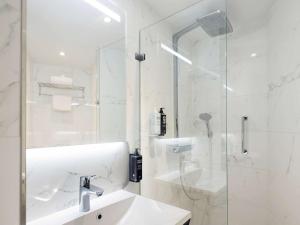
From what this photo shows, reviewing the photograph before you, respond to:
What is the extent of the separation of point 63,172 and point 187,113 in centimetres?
114

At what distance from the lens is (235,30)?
220cm

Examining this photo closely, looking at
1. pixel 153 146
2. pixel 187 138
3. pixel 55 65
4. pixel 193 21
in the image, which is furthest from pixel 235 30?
pixel 55 65

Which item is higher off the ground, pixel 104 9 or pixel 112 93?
pixel 104 9

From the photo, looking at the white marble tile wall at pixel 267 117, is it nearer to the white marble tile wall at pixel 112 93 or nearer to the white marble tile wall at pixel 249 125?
the white marble tile wall at pixel 249 125

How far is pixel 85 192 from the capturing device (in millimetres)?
1132

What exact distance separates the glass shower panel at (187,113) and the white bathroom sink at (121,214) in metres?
0.39

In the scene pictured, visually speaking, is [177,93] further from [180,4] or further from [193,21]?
[180,4]

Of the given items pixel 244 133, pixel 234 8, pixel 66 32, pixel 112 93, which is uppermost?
pixel 234 8

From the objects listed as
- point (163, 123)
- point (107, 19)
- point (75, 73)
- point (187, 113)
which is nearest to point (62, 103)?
point (75, 73)
